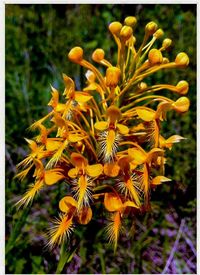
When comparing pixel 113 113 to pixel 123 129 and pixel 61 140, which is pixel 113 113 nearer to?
pixel 123 129

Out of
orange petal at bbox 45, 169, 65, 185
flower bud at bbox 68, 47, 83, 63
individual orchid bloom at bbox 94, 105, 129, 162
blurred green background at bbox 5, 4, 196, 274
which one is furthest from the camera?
blurred green background at bbox 5, 4, 196, 274

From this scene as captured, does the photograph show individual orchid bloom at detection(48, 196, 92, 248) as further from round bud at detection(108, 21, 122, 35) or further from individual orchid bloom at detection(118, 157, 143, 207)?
round bud at detection(108, 21, 122, 35)

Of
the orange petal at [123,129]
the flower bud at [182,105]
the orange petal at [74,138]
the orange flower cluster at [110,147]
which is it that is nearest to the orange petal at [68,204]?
the orange flower cluster at [110,147]

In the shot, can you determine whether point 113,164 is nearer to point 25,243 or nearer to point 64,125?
point 64,125

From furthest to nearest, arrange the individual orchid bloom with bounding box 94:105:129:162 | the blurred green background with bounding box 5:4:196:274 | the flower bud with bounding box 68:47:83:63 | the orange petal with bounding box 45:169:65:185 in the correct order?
the blurred green background with bounding box 5:4:196:274 → the flower bud with bounding box 68:47:83:63 → the orange petal with bounding box 45:169:65:185 → the individual orchid bloom with bounding box 94:105:129:162

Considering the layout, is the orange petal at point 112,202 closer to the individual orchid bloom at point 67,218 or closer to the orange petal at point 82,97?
the individual orchid bloom at point 67,218

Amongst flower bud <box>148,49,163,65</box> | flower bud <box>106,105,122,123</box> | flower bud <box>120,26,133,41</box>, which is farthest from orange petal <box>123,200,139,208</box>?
flower bud <box>120,26,133,41</box>

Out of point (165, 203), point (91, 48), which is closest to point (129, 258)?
point (165, 203)
